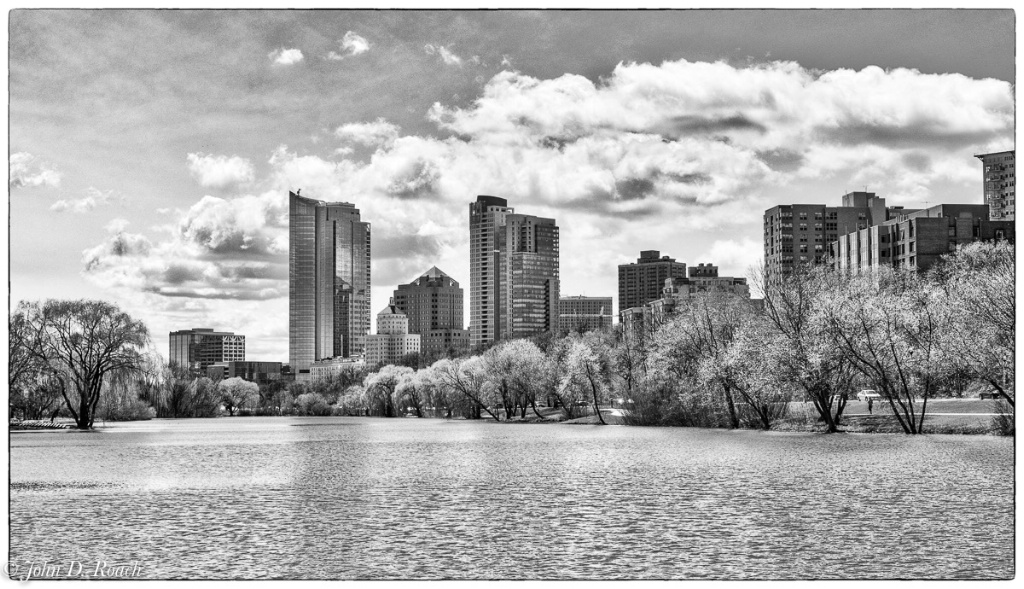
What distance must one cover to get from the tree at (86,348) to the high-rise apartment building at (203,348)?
17.2 ft

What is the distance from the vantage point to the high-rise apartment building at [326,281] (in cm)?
3488

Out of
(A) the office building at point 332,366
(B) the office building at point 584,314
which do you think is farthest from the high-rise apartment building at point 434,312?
→ (A) the office building at point 332,366

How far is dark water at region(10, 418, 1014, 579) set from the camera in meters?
11.5

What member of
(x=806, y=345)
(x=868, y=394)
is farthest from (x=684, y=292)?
(x=806, y=345)

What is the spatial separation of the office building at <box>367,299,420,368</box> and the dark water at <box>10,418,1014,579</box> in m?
51.3

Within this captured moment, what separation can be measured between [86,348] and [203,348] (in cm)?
2004

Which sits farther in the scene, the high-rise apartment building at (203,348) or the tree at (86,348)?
the high-rise apartment building at (203,348)

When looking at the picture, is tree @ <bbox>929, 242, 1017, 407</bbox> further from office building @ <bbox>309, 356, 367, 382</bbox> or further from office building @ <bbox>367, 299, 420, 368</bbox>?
office building @ <bbox>309, 356, 367, 382</bbox>

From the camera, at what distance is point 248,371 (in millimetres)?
94188

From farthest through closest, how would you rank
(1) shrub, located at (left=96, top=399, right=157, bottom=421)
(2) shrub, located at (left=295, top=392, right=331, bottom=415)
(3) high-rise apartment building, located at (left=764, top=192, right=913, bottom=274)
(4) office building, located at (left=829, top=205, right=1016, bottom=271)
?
(3) high-rise apartment building, located at (left=764, top=192, right=913, bottom=274)
(2) shrub, located at (left=295, top=392, right=331, bottom=415)
(4) office building, located at (left=829, top=205, right=1016, bottom=271)
(1) shrub, located at (left=96, top=399, right=157, bottom=421)

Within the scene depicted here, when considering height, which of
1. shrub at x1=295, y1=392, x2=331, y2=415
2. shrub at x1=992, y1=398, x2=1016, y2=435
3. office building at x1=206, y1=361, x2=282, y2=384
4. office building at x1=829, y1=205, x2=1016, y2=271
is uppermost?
office building at x1=829, y1=205, x2=1016, y2=271

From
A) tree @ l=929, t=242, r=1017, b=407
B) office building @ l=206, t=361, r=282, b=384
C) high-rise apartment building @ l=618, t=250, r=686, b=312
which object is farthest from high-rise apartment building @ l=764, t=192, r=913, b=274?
tree @ l=929, t=242, r=1017, b=407

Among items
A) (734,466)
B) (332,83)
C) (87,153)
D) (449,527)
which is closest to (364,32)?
(332,83)

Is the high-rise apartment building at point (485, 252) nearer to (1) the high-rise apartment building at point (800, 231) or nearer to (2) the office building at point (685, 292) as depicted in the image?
(2) the office building at point (685, 292)
